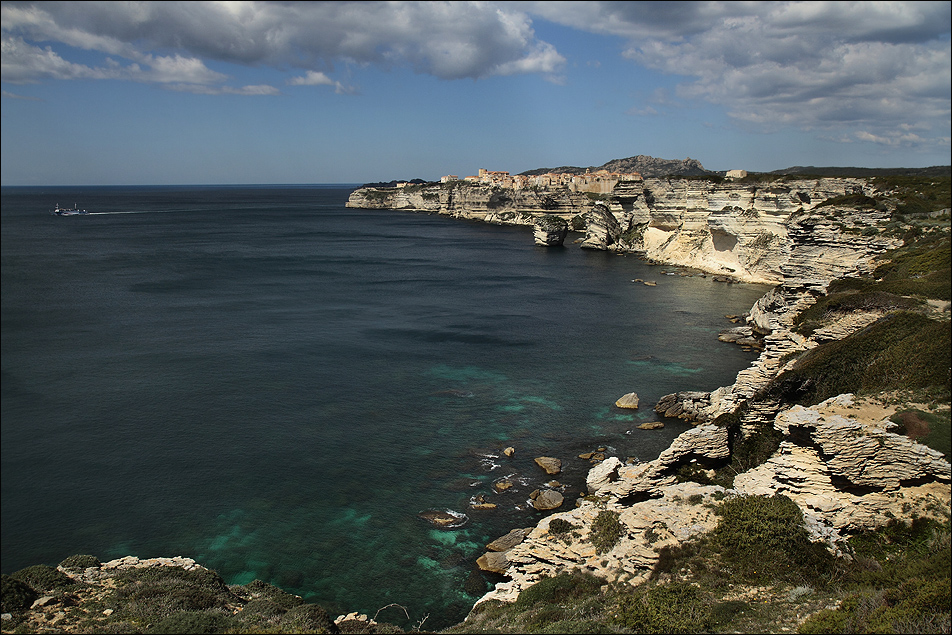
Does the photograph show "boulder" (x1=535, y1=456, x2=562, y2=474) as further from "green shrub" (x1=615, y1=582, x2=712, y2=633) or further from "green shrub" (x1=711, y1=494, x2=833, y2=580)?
"green shrub" (x1=615, y1=582, x2=712, y2=633)

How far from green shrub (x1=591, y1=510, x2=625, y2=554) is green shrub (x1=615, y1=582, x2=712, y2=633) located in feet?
9.22

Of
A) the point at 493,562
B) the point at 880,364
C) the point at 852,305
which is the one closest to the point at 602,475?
the point at 493,562

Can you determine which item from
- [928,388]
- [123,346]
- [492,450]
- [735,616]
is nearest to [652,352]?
[492,450]

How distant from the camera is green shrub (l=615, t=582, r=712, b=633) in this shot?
12031 millimetres

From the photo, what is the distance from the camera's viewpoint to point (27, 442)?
10.7m

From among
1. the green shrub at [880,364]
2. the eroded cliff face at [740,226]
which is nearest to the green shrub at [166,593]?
the green shrub at [880,364]

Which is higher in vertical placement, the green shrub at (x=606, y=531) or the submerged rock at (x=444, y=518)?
the green shrub at (x=606, y=531)

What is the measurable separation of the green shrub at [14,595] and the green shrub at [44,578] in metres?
0.43

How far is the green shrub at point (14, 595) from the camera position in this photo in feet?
38.4

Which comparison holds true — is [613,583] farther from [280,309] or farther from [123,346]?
[280,309]

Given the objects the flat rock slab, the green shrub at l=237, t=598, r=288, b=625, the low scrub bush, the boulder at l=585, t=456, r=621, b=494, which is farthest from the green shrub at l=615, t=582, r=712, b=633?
the low scrub bush

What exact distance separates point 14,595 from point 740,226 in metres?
76.7

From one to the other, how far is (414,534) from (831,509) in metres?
14.1

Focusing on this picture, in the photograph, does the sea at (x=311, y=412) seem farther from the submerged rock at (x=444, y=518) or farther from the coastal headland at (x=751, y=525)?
the coastal headland at (x=751, y=525)
